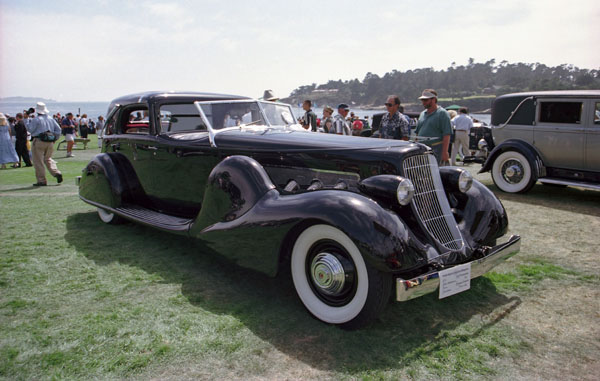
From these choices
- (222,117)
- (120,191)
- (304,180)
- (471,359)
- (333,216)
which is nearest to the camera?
(471,359)

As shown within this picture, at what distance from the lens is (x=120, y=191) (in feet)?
16.9

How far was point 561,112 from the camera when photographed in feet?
24.2

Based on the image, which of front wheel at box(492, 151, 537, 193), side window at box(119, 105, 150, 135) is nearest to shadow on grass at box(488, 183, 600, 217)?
front wheel at box(492, 151, 537, 193)

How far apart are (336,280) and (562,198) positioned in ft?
20.8

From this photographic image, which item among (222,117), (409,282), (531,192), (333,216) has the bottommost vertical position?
(531,192)

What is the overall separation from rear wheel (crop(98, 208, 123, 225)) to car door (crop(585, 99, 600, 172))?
770 centimetres

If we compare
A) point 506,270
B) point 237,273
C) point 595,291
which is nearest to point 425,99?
point 506,270

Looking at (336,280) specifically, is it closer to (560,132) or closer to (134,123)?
(134,123)

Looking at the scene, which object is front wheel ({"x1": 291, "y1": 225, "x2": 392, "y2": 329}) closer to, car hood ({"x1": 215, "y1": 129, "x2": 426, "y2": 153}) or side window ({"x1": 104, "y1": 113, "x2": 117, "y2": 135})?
car hood ({"x1": 215, "y1": 129, "x2": 426, "y2": 153})

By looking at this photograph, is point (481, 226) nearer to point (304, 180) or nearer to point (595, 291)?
point (595, 291)

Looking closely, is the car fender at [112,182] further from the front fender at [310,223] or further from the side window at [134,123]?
the front fender at [310,223]

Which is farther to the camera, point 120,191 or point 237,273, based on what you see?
point 120,191

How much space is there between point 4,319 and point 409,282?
116 inches

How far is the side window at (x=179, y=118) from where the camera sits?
4.99m
